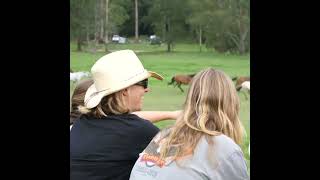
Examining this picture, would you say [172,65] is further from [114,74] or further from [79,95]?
[114,74]

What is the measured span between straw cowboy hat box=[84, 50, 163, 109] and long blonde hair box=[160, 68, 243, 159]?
0.28 metres

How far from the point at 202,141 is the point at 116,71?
1.72 ft

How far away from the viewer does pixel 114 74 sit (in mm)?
2184

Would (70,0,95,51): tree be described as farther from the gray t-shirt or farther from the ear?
the gray t-shirt

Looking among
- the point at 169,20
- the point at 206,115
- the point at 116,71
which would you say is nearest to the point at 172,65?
the point at 169,20

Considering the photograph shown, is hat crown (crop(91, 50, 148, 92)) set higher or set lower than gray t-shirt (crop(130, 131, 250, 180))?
higher

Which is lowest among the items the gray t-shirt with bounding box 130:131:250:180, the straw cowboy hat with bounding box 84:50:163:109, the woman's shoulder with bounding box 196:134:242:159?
the gray t-shirt with bounding box 130:131:250:180

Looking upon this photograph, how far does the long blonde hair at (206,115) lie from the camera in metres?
1.85

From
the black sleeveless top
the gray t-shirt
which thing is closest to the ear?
the black sleeveless top

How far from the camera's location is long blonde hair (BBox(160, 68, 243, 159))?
6.07 ft

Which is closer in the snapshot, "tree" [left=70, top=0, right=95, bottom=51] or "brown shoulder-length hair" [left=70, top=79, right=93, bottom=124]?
"brown shoulder-length hair" [left=70, top=79, right=93, bottom=124]

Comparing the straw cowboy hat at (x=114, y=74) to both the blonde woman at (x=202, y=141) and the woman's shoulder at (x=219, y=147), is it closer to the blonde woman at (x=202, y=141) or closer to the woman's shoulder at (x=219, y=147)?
the blonde woman at (x=202, y=141)
